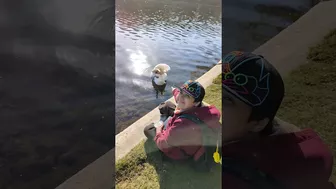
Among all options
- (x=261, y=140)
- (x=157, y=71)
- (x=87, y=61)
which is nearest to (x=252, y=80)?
(x=261, y=140)

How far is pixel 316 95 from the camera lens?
1025mm

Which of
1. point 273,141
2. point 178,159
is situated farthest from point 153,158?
point 273,141

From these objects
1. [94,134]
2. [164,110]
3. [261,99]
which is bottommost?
[94,134]

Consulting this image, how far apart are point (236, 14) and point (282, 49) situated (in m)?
0.17

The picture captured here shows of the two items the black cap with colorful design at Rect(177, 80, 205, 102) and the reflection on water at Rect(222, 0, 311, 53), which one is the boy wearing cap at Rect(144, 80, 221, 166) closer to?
the black cap with colorful design at Rect(177, 80, 205, 102)

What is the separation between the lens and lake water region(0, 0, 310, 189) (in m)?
1.05

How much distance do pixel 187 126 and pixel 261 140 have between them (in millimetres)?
196

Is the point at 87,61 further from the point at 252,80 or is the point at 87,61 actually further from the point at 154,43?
the point at 252,80

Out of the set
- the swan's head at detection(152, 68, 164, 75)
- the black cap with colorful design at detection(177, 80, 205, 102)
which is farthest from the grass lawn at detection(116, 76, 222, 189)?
the swan's head at detection(152, 68, 164, 75)

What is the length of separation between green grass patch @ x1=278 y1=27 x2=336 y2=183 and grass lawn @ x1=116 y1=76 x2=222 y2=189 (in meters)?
0.24

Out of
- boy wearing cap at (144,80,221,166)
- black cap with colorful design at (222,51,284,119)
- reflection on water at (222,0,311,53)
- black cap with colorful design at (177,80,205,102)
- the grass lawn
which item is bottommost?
the grass lawn

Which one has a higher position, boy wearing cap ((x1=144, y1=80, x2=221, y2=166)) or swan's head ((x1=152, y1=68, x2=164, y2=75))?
swan's head ((x1=152, y1=68, x2=164, y2=75))

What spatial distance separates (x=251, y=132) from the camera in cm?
96

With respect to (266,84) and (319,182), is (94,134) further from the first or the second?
(319,182)
